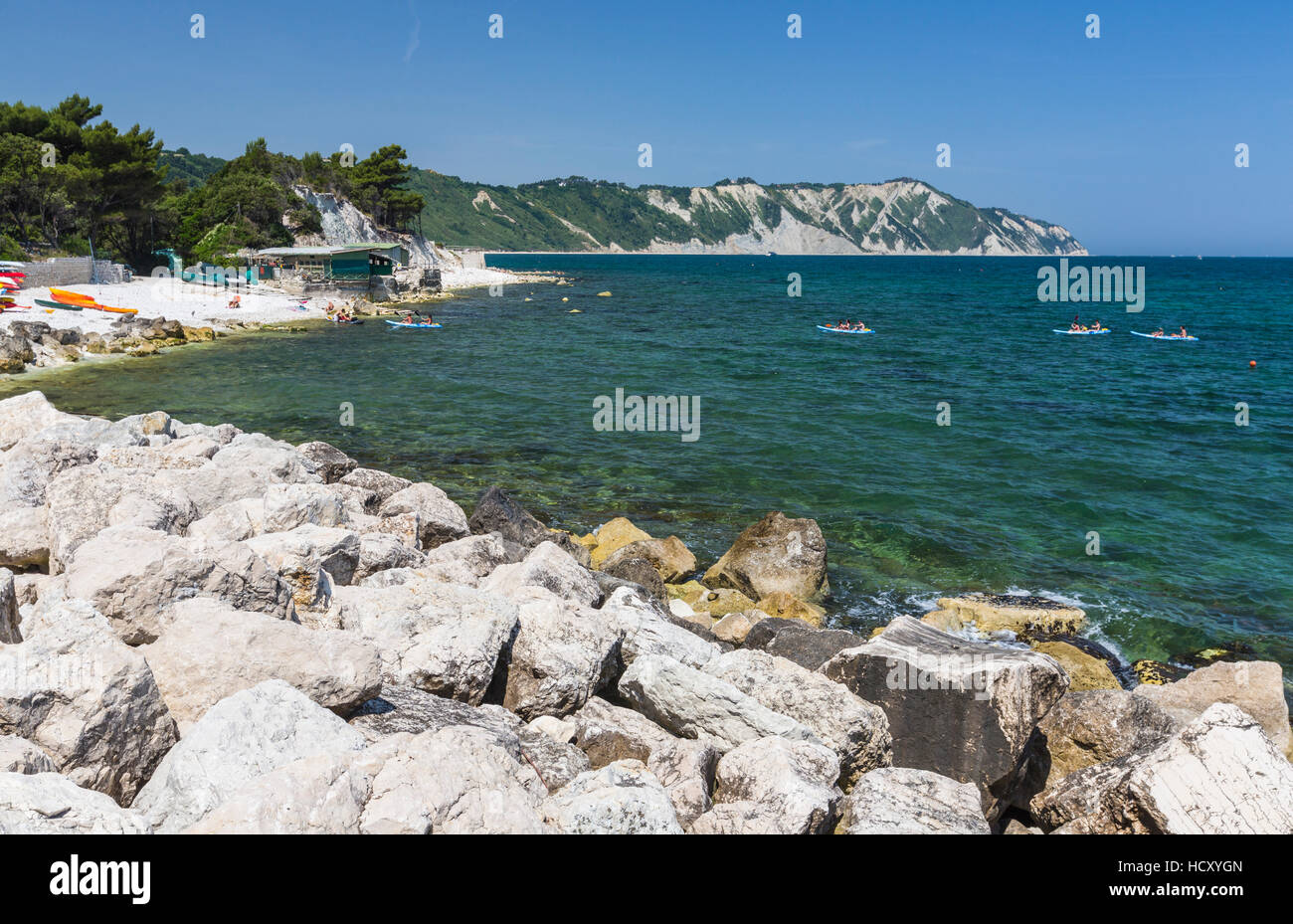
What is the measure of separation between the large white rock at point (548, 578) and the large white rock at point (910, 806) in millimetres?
4133

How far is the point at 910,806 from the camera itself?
23.8ft

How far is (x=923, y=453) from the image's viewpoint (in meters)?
27.6

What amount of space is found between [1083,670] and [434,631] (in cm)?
974

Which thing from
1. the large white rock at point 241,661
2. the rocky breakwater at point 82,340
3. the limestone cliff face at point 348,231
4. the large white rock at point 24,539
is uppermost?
the limestone cliff face at point 348,231

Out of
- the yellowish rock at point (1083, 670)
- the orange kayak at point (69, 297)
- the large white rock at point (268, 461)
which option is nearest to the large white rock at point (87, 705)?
the large white rock at point (268, 461)

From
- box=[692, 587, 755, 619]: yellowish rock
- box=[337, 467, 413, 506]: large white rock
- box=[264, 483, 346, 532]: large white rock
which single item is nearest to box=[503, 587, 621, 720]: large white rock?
box=[264, 483, 346, 532]: large white rock

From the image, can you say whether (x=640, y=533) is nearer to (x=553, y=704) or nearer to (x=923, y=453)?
(x=553, y=704)

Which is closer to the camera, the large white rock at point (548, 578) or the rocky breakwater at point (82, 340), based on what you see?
the large white rock at point (548, 578)

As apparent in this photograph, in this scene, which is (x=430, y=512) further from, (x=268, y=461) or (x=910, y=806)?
(x=910, y=806)

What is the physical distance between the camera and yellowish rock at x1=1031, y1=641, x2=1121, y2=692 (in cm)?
1256

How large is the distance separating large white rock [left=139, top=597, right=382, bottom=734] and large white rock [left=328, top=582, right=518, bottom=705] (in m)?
0.75

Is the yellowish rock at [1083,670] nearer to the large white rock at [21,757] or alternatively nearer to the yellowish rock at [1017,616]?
the yellowish rock at [1017,616]

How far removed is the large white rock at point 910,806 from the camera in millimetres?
7004

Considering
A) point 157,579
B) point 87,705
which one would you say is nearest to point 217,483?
point 157,579
